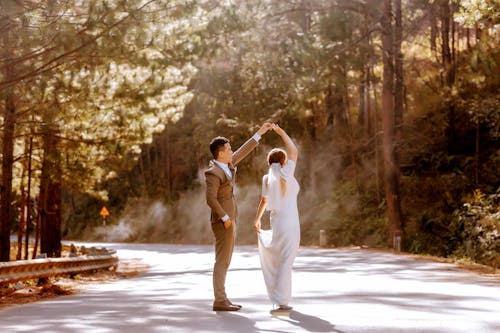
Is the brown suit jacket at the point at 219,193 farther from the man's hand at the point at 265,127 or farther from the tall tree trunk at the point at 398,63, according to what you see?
the tall tree trunk at the point at 398,63

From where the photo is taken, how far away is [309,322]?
9.59m

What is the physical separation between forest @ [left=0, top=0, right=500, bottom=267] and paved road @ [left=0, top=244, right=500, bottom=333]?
4.93 m

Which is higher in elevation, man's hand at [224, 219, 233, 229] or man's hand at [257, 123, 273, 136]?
man's hand at [257, 123, 273, 136]

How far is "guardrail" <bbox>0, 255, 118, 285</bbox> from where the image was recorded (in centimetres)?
1572

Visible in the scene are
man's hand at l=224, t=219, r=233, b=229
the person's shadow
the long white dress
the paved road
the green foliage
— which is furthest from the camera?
the green foliage

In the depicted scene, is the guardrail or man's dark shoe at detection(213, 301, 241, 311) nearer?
man's dark shoe at detection(213, 301, 241, 311)

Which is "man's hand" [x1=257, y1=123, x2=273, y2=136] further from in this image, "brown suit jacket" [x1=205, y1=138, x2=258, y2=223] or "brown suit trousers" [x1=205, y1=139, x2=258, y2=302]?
"brown suit trousers" [x1=205, y1=139, x2=258, y2=302]

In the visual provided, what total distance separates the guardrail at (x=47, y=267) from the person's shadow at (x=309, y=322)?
722cm

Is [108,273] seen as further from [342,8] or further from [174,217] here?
[174,217]

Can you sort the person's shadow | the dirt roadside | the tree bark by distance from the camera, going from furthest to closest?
the tree bark, the dirt roadside, the person's shadow

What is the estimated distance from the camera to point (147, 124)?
2233 cm

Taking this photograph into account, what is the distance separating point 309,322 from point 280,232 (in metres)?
1.26

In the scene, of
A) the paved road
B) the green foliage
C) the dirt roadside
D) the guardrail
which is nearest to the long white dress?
the paved road

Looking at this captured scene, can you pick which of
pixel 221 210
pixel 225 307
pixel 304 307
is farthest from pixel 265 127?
pixel 304 307
